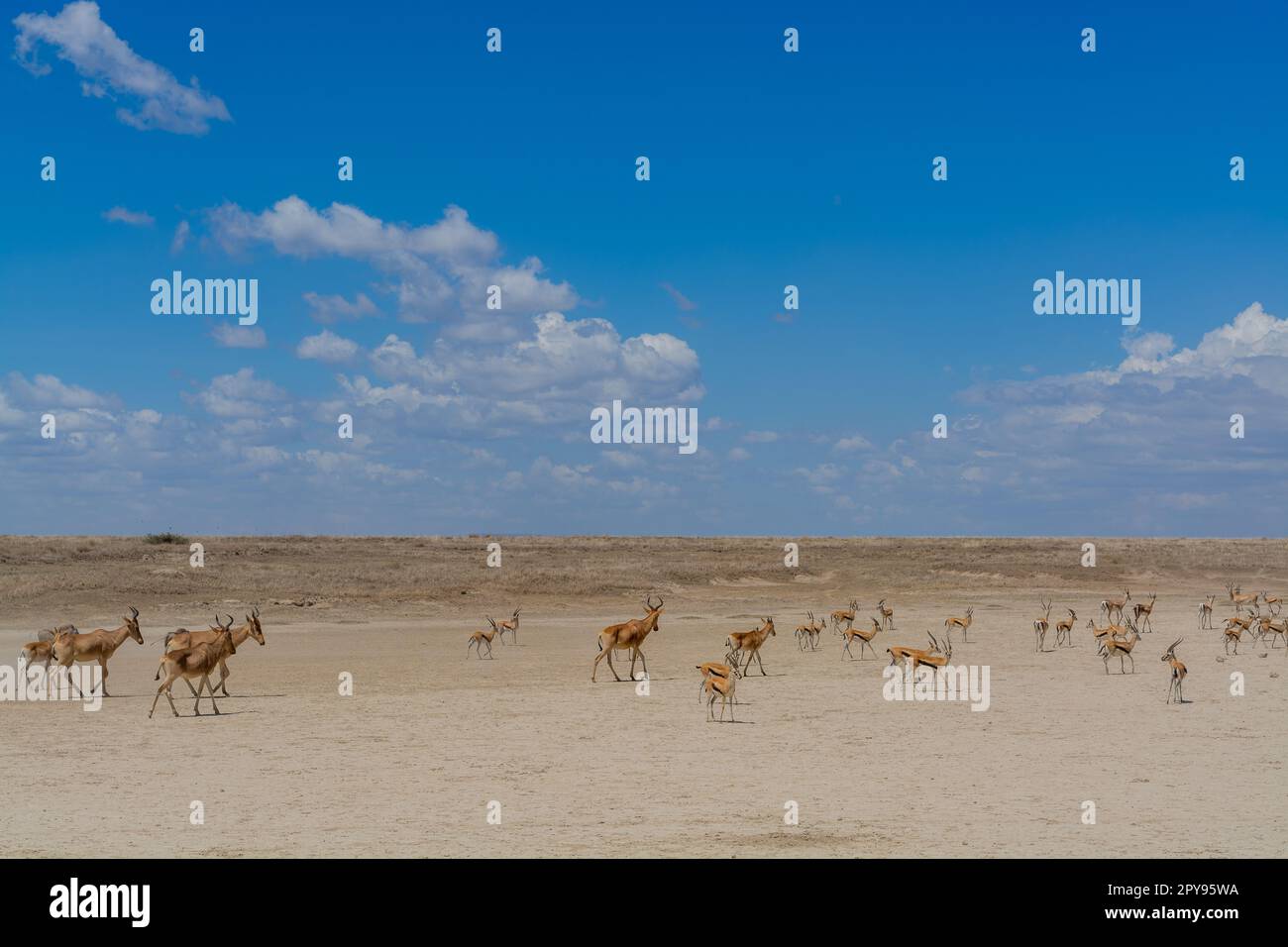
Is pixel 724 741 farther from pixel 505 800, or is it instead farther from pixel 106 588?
pixel 106 588

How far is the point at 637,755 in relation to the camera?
58.3ft

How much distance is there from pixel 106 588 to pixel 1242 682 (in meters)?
39.6

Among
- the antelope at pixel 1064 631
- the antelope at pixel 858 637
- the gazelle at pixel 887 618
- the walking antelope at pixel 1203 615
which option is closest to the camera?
the antelope at pixel 858 637

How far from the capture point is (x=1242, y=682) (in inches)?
985

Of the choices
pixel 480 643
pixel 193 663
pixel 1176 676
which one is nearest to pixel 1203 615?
pixel 1176 676

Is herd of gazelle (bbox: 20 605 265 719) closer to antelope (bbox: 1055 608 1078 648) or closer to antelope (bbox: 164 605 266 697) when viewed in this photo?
antelope (bbox: 164 605 266 697)

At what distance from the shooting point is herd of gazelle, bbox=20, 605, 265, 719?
72.2 ft

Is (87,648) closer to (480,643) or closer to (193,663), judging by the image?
(193,663)

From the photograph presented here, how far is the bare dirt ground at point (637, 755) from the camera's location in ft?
42.1

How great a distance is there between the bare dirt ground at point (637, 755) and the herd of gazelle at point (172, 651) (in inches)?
32.3

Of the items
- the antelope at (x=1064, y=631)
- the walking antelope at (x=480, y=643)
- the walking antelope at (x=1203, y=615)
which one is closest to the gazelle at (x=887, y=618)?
the antelope at (x=1064, y=631)

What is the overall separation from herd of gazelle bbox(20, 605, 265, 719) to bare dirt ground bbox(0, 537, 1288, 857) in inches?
32.3

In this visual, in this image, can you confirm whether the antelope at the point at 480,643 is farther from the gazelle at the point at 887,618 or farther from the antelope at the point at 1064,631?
the antelope at the point at 1064,631
